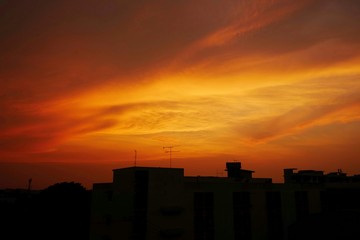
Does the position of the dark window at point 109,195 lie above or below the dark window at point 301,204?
above

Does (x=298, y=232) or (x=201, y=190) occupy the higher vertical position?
(x=201, y=190)

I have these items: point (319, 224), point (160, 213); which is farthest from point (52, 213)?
point (319, 224)

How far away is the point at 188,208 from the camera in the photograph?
45.9 meters

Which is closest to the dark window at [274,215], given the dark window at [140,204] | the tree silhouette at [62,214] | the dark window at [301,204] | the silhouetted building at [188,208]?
the silhouetted building at [188,208]

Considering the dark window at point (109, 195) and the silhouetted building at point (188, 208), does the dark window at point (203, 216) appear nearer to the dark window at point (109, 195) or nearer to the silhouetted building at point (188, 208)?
the silhouetted building at point (188, 208)

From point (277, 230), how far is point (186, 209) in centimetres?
1941

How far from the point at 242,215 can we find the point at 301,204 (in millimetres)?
15790

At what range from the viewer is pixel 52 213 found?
65.6m

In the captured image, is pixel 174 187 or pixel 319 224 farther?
pixel 319 224

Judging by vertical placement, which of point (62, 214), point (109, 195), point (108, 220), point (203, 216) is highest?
point (109, 195)

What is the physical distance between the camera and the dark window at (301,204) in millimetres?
60031

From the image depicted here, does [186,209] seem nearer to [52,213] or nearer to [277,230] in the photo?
[277,230]

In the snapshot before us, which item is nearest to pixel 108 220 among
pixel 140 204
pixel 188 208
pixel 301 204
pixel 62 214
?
pixel 140 204

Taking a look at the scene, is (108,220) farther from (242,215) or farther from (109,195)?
(242,215)
